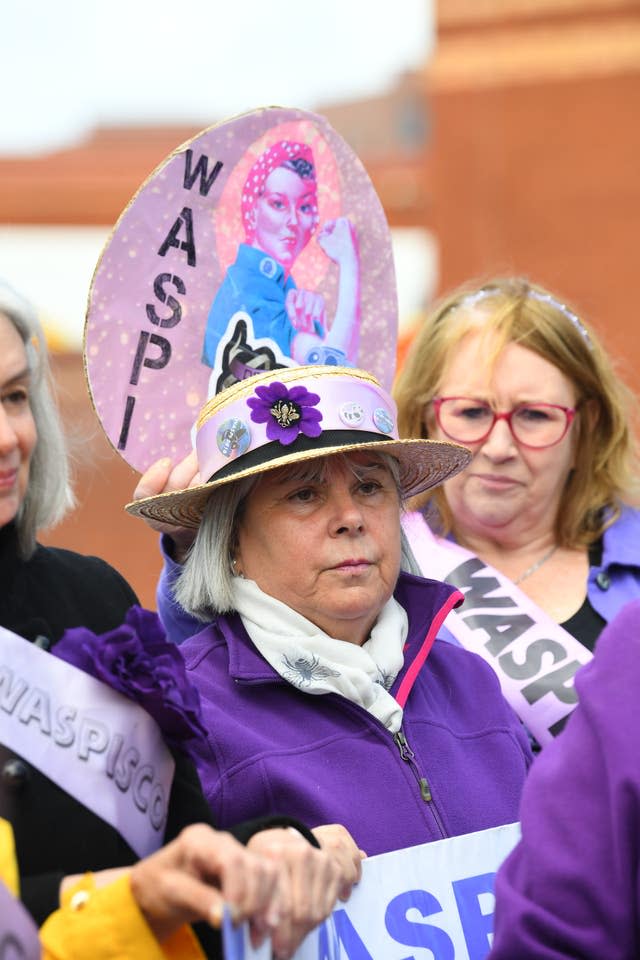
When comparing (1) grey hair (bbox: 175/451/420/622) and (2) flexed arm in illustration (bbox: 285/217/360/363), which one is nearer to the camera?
(1) grey hair (bbox: 175/451/420/622)

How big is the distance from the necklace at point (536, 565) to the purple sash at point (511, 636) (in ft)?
0.35

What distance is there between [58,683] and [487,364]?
5.72 ft

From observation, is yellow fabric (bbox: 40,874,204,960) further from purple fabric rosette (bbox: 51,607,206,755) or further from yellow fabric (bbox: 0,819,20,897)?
purple fabric rosette (bbox: 51,607,206,755)

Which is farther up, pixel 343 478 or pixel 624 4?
pixel 624 4

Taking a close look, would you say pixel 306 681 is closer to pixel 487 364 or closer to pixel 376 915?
pixel 376 915

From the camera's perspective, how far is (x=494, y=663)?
336cm

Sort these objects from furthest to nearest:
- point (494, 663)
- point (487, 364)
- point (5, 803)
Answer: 1. point (487, 364)
2. point (494, 663)
3. point (5, 803)

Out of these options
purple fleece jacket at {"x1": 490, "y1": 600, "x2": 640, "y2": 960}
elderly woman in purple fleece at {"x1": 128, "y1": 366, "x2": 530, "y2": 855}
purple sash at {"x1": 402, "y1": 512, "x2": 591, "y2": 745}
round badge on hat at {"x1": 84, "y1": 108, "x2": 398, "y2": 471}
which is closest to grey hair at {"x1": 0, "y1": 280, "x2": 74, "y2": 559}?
round badge on hat at {"x1": 84, "y1": 108, "x2": 398, "y2": 471}

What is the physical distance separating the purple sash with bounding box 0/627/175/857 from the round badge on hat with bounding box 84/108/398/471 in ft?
2.30

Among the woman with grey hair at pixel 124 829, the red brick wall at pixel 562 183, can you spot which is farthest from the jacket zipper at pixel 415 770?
the red brick wall at pixel 562 183

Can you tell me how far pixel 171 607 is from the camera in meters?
3.12

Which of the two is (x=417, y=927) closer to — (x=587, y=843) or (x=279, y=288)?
(x=587, y=843)

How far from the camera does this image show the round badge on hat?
9.77 feet

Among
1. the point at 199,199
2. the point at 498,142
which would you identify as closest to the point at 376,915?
the point at 199,199
